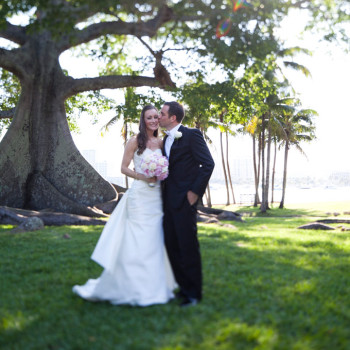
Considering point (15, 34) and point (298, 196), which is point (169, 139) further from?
point (298, 196)

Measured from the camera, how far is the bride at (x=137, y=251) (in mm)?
4454

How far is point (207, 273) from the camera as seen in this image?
5.68 meters

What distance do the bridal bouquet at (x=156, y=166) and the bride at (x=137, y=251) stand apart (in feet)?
0.70

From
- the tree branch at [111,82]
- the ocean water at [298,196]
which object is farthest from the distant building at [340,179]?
the tree branch at [111,82]

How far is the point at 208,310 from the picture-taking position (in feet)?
13.4

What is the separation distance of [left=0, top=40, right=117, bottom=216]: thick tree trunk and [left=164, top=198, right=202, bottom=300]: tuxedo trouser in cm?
975

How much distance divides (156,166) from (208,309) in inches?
64.3

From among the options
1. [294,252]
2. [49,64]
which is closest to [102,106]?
[49,64]

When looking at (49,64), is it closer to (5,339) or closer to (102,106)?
(102,106)

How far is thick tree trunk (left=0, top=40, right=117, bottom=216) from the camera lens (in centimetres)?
1401

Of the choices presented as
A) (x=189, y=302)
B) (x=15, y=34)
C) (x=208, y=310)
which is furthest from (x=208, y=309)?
(x=15, y=34)

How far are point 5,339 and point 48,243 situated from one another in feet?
15.7

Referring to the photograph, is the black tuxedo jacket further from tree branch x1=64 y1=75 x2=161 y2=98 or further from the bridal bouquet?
tree branch x1=64 y1=75 x2=161 y2=98

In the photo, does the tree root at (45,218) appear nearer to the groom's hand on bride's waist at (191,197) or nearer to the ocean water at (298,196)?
the groom's hand on bride's waist at (191,197)
